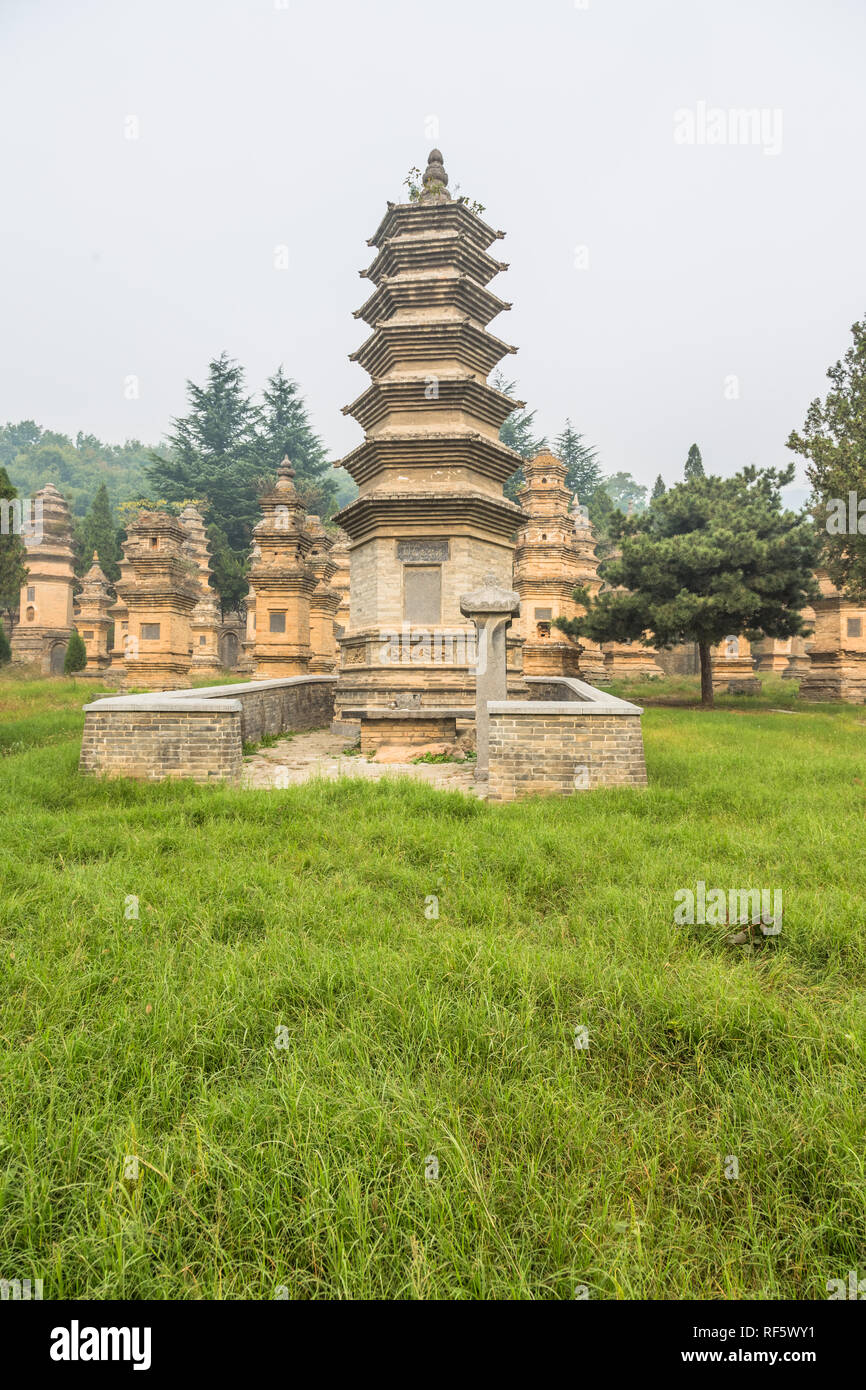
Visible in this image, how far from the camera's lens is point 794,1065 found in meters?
2.36

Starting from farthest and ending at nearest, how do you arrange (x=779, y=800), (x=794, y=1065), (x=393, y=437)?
(x=393, y=437) < (x=779, y=800) < (x=794, y=1065)

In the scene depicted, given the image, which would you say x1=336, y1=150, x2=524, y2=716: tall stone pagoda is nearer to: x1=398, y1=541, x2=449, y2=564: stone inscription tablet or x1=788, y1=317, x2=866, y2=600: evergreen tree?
x1=398, y1=541, x2=449, y2=564: stone inscription tablet

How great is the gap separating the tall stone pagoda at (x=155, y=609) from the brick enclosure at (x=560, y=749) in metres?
16.9

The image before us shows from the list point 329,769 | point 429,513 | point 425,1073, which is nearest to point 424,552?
point 429,513

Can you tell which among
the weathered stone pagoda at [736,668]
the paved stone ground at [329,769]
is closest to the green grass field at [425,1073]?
the paved stone ground at [329,769]

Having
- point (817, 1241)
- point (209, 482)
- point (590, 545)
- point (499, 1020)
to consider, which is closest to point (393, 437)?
point (499, 1020)

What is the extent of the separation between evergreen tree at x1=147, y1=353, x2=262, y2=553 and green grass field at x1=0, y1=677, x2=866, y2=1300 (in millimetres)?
40663

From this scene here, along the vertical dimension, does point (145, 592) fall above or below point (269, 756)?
above

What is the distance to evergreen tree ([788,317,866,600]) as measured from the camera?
1339 centimetres

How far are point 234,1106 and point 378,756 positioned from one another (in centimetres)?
823

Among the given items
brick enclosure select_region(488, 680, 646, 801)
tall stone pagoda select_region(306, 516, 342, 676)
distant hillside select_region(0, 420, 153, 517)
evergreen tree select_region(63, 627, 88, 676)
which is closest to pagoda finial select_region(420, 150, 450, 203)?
tall stone pagoda select_region(306, 516, 342, 676)
